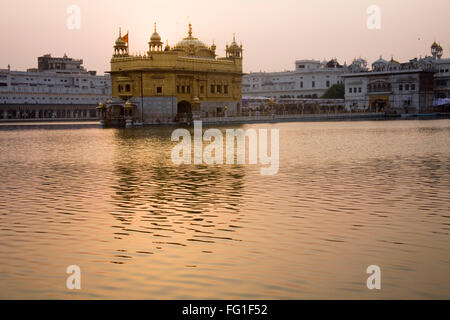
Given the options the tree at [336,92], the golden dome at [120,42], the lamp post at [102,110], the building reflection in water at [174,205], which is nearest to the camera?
the building reflection in water at [174,205]

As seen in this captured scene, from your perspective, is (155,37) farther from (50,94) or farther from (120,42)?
(50,94)

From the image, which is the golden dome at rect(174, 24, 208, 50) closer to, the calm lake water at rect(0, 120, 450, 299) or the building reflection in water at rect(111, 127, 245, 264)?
the building reflection in water at rect(111, 127, 245, 264)

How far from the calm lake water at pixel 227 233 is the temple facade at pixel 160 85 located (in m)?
51.7

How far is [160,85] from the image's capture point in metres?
75.7

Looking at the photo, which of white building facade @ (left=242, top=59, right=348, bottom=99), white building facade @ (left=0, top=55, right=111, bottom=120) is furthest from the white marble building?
white building facade @ (left=0, top=55, right=111, bottom=120)

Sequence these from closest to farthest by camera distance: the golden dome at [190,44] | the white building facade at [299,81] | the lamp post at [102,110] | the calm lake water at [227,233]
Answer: the calm lake water at [227,233]
the lamp post at [102,110]
the golden dome at [190,44]
the white building facade at [299,81]

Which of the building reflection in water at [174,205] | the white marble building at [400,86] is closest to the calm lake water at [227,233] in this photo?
the building reflection in water at [174,205]

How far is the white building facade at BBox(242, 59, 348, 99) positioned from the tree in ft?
18.4

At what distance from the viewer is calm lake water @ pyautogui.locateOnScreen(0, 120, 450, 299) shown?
914 cm

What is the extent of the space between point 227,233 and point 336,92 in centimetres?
12985

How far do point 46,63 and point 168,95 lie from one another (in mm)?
94827

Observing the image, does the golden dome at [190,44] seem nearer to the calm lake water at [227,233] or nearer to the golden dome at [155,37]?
the golden dome at [155,37]

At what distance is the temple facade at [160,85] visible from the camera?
2955 inches
